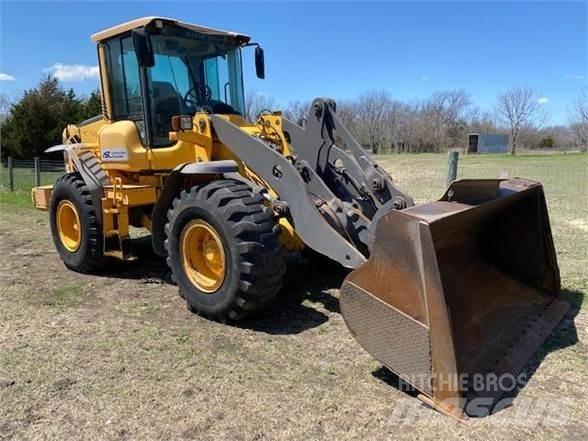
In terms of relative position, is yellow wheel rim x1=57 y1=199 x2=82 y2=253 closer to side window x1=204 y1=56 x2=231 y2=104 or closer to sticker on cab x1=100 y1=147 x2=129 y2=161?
sticker on cab x1=100 y1=147 x2=129 y2=161

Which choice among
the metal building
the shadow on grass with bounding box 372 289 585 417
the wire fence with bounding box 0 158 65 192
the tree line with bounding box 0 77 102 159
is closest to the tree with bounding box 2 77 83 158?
the tree line with bounding box 0 77 102 159

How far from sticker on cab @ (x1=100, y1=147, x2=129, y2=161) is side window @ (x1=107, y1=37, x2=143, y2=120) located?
377 mm

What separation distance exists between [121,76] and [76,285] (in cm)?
229

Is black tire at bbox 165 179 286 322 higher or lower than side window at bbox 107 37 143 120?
lower

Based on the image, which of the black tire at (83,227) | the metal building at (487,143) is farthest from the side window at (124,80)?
the metal building at (487,143)

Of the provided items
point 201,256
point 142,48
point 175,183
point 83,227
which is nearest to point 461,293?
point 201,256

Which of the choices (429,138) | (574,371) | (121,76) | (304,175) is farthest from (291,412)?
(429,138)

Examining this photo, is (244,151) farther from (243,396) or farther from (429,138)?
(429,138)

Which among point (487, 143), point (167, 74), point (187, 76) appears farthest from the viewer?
point (487, 143)

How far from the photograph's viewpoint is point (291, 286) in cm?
537

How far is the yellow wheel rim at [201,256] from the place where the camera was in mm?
4430

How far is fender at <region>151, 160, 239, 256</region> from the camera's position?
14.9 feet

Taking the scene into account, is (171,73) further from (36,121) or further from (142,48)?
(36,121)

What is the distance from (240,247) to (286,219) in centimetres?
68
